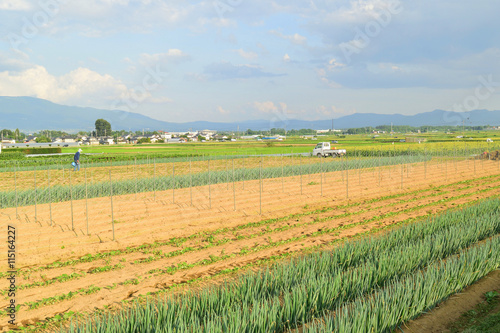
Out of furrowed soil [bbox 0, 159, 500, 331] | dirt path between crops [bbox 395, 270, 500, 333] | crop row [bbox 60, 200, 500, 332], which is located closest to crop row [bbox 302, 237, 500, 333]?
dirt path between crops [bbox 395, 270, 500, 333]

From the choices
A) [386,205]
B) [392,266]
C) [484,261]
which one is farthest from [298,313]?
[386,205]

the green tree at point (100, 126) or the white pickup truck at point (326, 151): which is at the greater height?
the green tree at point (100, 126)

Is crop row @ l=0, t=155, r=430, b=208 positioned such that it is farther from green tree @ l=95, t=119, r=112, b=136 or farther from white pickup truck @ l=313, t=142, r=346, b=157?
green tree @ l=95, t=119, r=112, b=136

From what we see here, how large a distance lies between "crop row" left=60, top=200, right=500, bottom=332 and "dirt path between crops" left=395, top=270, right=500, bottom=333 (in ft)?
1.63

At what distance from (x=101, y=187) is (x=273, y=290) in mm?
11967

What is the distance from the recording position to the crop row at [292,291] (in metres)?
4.07

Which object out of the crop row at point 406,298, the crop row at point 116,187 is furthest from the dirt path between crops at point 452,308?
the crop row at point 116,187

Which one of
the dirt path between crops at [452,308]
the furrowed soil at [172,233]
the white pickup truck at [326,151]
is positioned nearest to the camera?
the dirt path between crops at [452,308]

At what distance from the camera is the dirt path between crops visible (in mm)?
4719

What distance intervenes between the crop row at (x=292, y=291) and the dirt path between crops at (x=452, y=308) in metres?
0.50

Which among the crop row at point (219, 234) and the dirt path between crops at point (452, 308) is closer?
the dirt path between crops at point (452, 308)

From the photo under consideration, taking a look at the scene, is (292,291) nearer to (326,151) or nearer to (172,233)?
(172,233)

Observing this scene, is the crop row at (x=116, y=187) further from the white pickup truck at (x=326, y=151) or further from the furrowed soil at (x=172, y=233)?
the white pickup truck at (x=326, y=151)

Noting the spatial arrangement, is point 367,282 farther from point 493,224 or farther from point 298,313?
point 493,224
